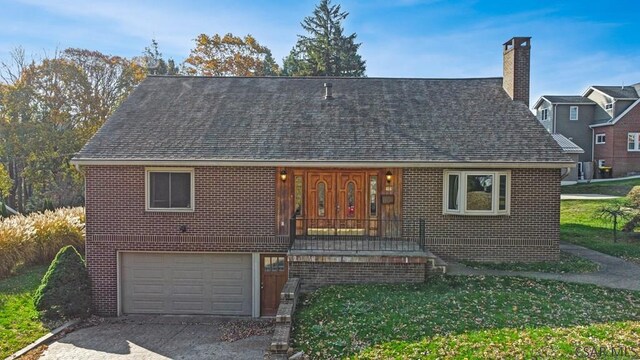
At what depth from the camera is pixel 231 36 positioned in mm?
33844

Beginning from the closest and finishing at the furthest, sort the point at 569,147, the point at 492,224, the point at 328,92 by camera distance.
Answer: the point at 492,224 → the point at 328,92 → the point at 569,147

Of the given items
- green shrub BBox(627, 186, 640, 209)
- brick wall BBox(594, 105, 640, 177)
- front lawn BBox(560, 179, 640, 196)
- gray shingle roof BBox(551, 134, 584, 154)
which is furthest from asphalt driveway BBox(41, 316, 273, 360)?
brick wall BBox(594, 105, 640, 177)

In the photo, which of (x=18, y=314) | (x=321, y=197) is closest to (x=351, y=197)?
(x=321, y=197)

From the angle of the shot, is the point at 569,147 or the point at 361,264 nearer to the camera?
the point at 361,264

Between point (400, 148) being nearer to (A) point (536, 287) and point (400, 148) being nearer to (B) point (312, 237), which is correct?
(B) point (312, 237)

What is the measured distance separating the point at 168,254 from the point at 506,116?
10.7m

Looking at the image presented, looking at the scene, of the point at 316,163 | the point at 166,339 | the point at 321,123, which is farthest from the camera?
the point at 321,123

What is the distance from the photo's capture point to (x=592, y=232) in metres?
17.5

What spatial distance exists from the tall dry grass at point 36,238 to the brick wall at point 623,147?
3237 cm

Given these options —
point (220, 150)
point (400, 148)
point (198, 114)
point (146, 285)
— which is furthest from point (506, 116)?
point (146, 285)

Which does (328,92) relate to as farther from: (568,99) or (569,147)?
(568,99)

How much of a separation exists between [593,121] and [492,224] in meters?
26.6

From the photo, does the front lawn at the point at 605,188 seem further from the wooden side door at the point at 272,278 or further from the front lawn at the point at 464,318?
the wooden side door at the point at 272,278

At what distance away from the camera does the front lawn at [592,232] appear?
14.5 metres
